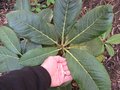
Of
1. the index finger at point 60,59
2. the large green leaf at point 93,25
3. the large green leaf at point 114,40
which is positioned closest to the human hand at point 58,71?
the index finger at point 60,59

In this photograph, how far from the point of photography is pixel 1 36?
4.49ft

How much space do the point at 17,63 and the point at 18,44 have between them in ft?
0.30

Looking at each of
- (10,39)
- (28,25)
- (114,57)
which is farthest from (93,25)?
(114,57)

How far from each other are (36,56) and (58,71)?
15 cm

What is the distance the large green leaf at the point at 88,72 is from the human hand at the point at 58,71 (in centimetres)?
7

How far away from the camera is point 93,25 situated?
47.4 inches

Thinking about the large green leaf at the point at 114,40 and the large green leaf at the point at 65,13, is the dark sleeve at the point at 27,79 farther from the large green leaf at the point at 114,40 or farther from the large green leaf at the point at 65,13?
the large green leaf at the point at 114,40

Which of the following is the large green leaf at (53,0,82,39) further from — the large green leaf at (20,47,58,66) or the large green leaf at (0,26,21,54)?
the large green leaf at (0,26,21,54)

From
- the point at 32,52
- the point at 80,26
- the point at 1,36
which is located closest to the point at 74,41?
the point at 80,26

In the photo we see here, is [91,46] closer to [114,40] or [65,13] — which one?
[65,13]

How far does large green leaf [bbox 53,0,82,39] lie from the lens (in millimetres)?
→ 1235

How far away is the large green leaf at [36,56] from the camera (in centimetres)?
124

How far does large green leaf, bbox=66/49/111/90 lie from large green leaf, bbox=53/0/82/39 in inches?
5.4

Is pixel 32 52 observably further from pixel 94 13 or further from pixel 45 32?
pixel 94 13
